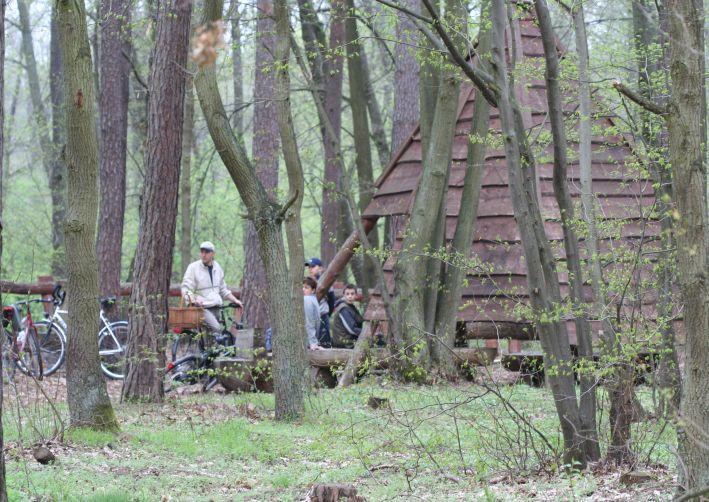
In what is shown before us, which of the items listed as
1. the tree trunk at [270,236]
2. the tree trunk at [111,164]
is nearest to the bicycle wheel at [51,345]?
the tree trunk at [111,164]

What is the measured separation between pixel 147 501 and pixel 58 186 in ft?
62.2

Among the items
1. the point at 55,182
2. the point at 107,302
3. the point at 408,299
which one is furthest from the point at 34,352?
the point at 55,182

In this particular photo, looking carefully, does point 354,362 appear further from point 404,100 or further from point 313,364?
point 404,100

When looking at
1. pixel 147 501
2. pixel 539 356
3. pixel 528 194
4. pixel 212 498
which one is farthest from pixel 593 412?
pixel 539 356

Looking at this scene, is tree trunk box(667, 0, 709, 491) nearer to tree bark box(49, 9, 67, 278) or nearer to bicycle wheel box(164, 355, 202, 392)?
bicycle wheel box(164, 355, 202, 392)

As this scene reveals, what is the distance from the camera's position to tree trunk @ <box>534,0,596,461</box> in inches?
279

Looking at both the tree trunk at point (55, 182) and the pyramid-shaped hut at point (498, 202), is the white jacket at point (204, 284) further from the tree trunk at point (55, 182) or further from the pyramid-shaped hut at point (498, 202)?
the tree trunk at point (55, 182)

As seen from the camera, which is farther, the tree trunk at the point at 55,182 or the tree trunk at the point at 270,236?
the tree trunk at the point at 55,182

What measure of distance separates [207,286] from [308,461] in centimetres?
582

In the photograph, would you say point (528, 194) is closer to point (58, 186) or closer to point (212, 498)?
point (212, 498)

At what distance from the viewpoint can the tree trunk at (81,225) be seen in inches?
312

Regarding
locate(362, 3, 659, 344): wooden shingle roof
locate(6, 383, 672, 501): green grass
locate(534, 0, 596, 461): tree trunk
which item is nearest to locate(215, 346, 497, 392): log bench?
locate(362, 3, 659, 344): wooden shingle roof

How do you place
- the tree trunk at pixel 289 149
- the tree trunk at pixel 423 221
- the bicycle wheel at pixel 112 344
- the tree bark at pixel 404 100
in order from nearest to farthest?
the tree trunk at pixel 289 149 < the tree trunk at pixel 423 221 < the bicycle wheel at pixel 112 344 < the tree bark at pixel 404 100

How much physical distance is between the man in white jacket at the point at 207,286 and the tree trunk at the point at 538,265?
23.0ft
